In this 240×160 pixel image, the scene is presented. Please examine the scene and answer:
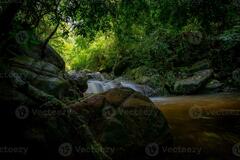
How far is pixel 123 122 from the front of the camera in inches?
262

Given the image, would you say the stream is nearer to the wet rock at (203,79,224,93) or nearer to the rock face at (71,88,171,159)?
the rock face at (71,88,171,159)

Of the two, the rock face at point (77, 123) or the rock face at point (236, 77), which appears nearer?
the rock face at point (77, 123)

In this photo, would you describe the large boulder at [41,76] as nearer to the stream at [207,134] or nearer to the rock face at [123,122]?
the stream at [207,134]

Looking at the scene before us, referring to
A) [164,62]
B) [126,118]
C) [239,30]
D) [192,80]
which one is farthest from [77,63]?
[126,118]

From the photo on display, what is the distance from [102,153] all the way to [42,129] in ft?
4.39

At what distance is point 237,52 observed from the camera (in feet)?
78.4

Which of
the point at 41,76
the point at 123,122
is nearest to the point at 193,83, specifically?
the point at 41,76

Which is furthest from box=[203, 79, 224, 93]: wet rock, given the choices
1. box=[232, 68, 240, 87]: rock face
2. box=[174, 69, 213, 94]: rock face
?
box=[232, 68, 240, 87]: rock face

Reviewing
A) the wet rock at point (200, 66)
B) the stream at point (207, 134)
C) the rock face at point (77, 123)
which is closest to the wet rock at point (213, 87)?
the wet rock at point (200, 66)

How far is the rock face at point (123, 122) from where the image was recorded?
6.40 metres

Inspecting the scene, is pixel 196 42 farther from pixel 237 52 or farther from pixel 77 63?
pixel 77 63

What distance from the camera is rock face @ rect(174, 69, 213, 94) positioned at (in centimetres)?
2157

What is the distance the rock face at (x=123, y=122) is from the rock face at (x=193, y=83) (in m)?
14.8

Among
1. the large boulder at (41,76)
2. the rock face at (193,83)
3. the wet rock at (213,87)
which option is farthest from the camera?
the wet rock at (213,87)
